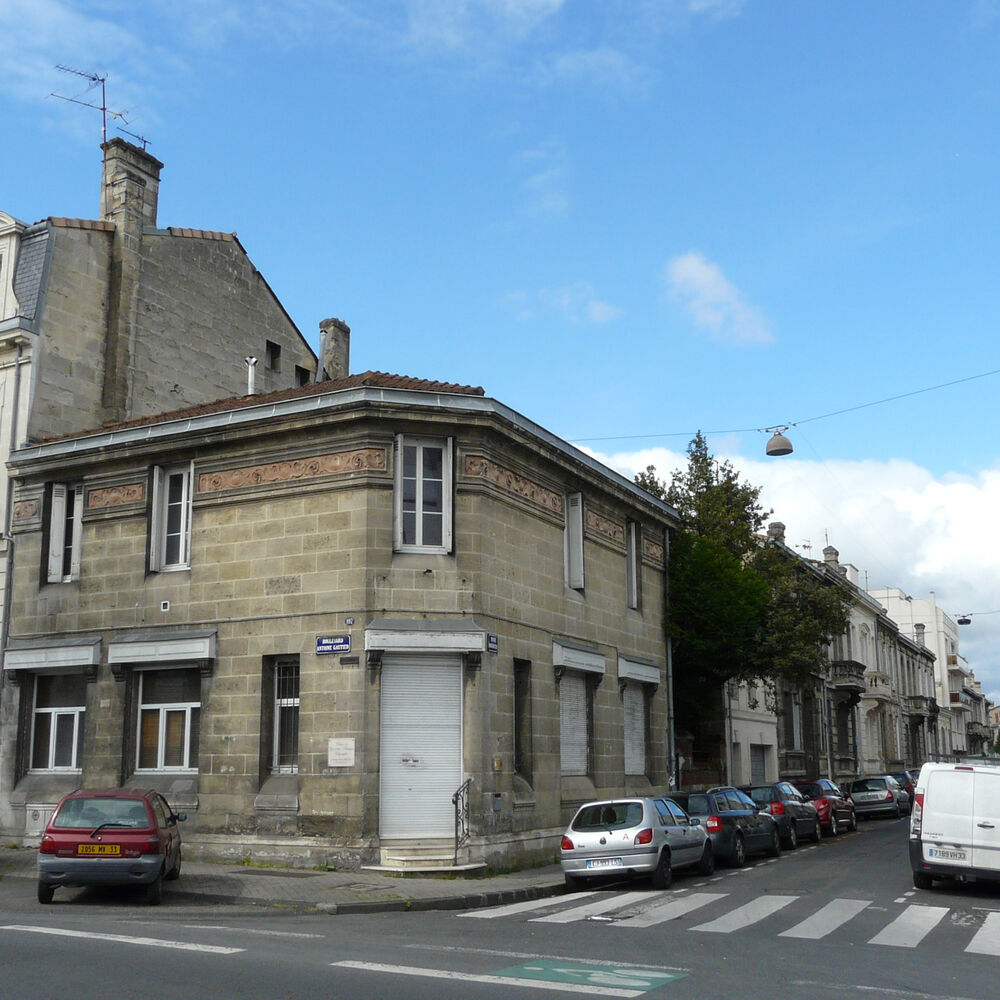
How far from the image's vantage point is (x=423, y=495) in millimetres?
Result: 19500

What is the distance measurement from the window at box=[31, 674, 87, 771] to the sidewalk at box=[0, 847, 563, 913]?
3.33 m

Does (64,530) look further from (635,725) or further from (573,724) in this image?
(635,725)

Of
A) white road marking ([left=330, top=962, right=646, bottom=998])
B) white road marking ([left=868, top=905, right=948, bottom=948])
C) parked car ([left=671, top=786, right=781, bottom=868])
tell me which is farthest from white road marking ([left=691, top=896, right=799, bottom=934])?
parked car ([left=671, top=786, right=781, bottom=868])

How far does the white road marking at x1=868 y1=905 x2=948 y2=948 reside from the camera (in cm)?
1171

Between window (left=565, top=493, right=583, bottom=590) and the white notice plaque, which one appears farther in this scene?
window (left=565, top=493, right=583, bottom=590)

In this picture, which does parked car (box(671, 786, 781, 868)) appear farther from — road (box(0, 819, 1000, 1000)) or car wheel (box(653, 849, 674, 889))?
road (box(0, 819, 1000, 1000))

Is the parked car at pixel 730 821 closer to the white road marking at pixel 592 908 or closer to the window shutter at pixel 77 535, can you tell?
the white road marking at pixel 592 908

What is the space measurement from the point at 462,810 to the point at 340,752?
2.16 m

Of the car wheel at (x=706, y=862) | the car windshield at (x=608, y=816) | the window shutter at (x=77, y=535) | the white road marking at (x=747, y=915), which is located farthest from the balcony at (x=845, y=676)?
the white road marking at (x=747, y=915)

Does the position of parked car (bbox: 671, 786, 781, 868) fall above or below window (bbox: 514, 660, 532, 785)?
below

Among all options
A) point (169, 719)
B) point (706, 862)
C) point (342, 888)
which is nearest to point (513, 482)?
point (706, 862)

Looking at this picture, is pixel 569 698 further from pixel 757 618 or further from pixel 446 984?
pixel 446 984

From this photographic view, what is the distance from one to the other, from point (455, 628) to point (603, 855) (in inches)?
170

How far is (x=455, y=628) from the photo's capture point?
18.8 m
